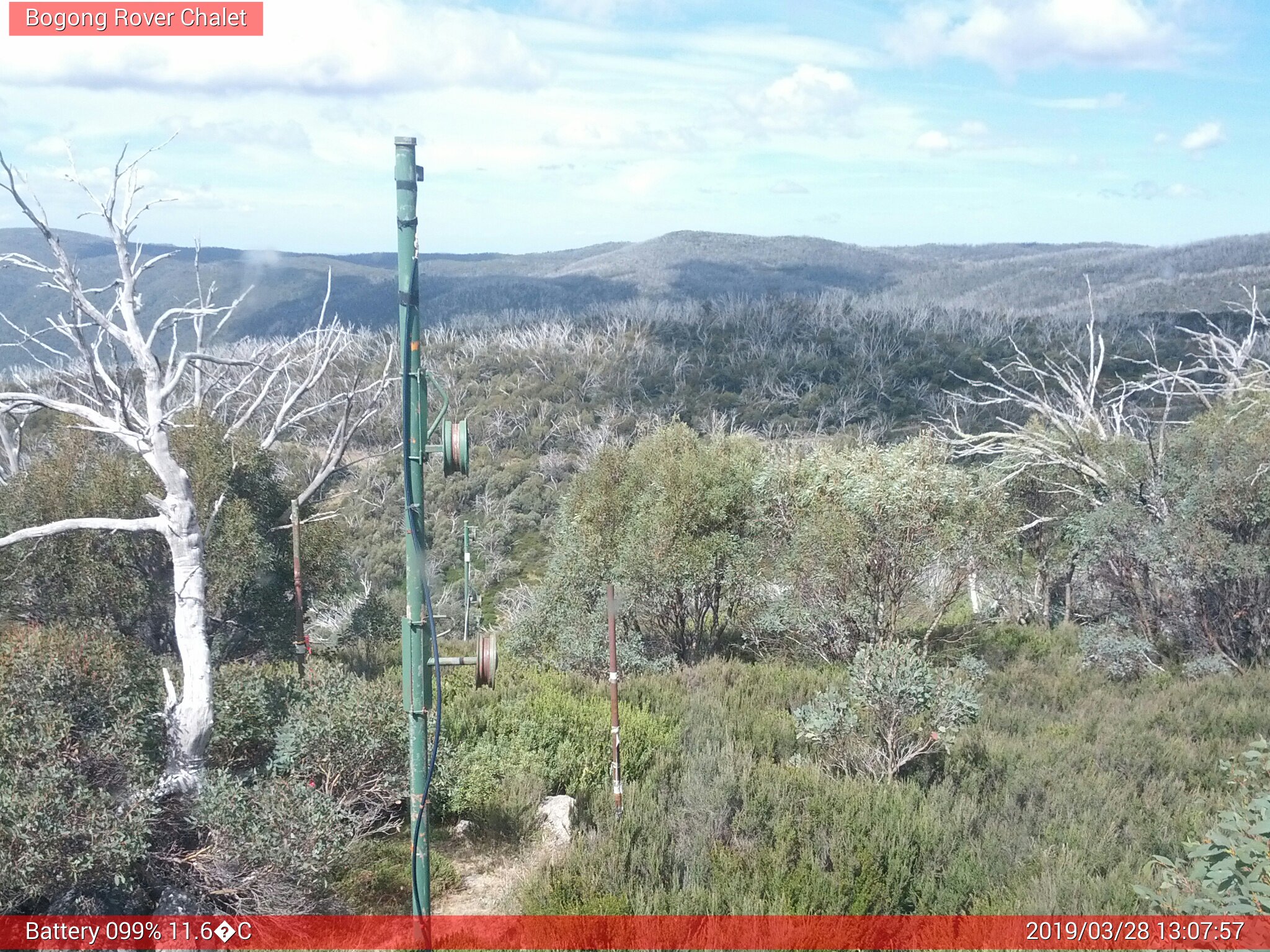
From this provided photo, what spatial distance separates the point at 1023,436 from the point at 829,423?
3311cm

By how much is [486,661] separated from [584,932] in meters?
2.08

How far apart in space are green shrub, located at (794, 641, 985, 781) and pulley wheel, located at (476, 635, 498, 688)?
4.48 m

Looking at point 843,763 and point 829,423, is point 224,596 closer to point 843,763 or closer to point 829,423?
point 843,763

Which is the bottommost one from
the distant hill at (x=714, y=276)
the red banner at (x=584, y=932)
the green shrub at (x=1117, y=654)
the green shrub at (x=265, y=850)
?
the green shrub at (x=1117, y=654)

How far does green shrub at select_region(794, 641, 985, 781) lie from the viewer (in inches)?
316

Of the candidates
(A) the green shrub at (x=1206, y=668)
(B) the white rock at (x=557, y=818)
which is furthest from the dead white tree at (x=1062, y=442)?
(B) the white rock at (x=557, y=818)

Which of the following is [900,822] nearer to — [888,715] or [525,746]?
[888,715]

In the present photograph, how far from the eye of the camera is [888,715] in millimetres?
8242

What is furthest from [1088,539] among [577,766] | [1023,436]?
[577,766]

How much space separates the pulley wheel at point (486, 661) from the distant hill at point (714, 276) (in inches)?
2377

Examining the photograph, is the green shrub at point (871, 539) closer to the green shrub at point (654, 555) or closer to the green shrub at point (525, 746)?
the green shrub at point (654, 555)

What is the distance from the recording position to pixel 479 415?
169ft

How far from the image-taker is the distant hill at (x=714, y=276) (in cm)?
8362

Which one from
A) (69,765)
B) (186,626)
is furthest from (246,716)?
(69,765)
